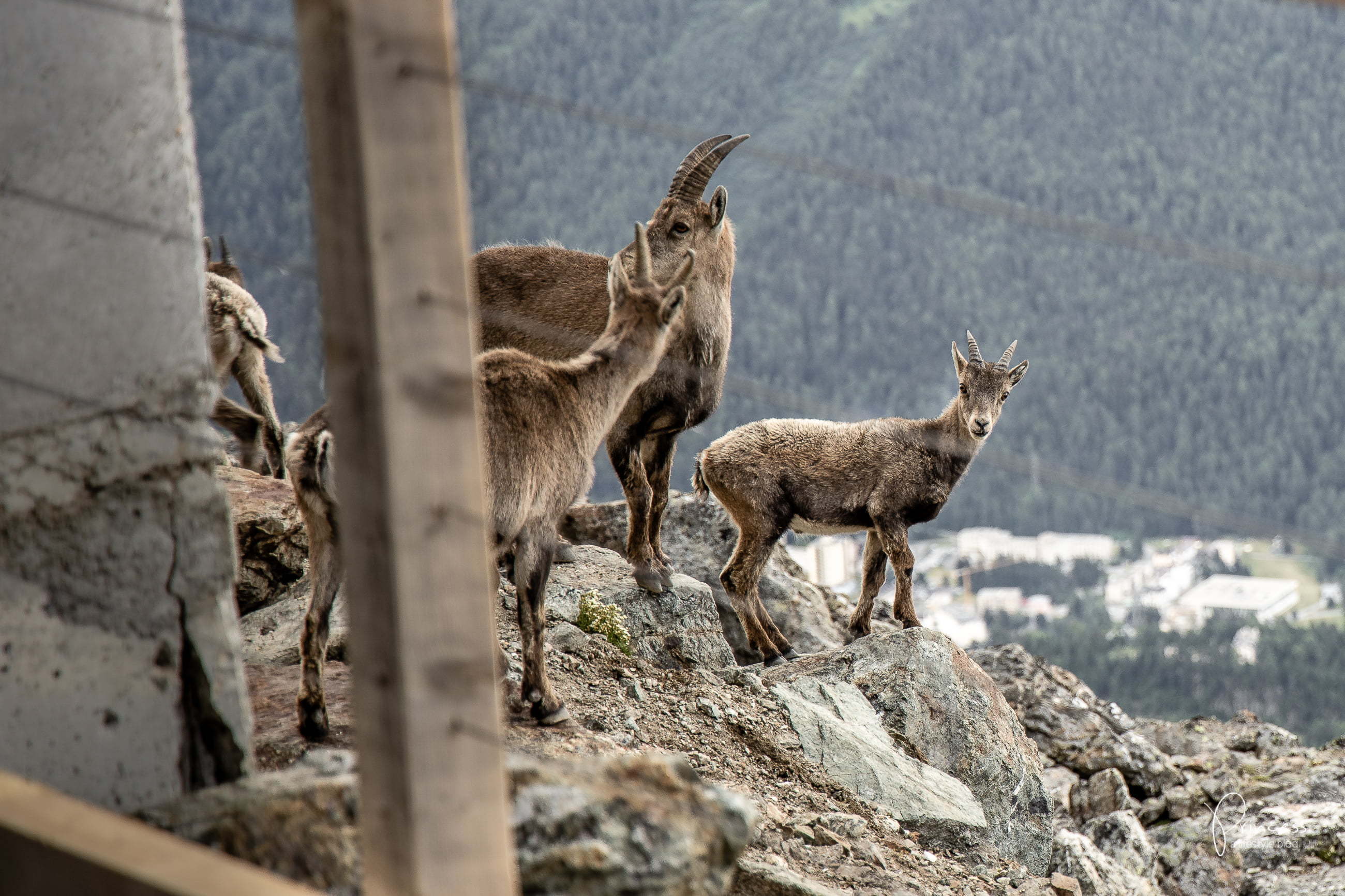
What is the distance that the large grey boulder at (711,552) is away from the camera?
9.22m

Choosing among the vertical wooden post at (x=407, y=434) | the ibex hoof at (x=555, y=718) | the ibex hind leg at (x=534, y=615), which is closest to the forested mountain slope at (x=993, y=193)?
the ibex hind leg at (x=534, y=615)

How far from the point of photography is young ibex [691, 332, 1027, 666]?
8.21 metres

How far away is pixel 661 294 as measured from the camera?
523 cm

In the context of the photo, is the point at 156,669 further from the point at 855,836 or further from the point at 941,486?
the point at 941,486

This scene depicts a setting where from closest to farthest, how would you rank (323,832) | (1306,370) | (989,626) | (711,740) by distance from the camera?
(323,832) < (711,740) < (989,626) < (1306,370)

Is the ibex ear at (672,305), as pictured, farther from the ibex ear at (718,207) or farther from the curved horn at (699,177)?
the ibex ear at (718,207)

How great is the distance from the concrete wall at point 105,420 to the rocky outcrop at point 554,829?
300 millimetres

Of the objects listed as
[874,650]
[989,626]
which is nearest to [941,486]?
[874,650]

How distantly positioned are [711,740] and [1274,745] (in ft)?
22.2

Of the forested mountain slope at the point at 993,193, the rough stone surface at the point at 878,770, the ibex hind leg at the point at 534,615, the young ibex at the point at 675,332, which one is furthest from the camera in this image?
the forested mountain slope at the point at 993,193

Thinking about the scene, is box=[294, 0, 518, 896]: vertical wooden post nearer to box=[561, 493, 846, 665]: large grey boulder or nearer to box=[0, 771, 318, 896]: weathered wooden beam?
box=[0, 771, 318, 896]: weathered wooden beam

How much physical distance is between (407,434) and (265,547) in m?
4.67

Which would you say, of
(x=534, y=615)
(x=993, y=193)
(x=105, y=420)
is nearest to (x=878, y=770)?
(x=534, y=615)

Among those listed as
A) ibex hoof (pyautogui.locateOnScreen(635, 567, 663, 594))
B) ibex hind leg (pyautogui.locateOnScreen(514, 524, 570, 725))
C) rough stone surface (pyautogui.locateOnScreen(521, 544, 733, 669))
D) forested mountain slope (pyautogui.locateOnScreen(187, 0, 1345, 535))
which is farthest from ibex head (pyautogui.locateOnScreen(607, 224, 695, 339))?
forested mountain slope (pyautogui.locateOnScreen(187, 0, 1345, 535))
